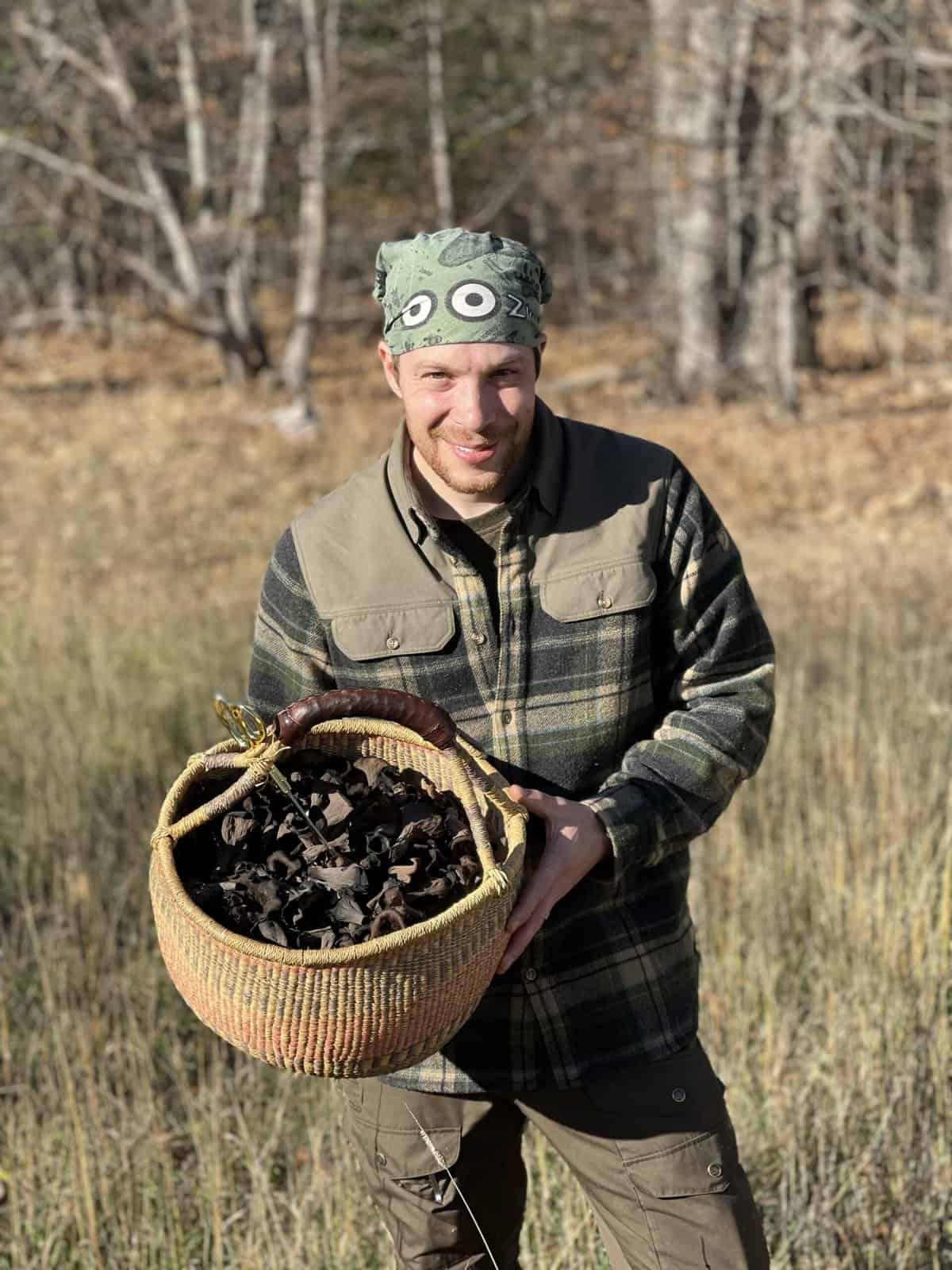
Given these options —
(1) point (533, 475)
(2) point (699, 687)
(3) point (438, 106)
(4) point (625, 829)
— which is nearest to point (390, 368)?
(1) point (533, 475)

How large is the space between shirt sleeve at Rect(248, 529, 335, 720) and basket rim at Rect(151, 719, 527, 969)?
1.52 ft

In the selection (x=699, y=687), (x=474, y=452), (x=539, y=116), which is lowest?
(x=699, y=687)

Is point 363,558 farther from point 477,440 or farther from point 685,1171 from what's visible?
point 685,1171

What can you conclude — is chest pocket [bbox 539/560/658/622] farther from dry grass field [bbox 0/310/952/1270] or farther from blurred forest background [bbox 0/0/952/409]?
blurred forest background [bbox 0/0/952/409]

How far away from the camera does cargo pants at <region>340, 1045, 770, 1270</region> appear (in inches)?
73.3

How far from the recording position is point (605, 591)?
6.19 ft

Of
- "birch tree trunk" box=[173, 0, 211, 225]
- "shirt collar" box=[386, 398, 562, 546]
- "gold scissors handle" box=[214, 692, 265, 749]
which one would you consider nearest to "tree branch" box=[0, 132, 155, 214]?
"birch tree trunk" box=[173, 0, 211, 225]

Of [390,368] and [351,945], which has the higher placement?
[390,368]

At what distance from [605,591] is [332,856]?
53 centimetres

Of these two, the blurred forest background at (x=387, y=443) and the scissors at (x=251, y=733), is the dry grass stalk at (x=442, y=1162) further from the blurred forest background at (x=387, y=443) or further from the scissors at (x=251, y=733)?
the scissors at (x=251, y=733)

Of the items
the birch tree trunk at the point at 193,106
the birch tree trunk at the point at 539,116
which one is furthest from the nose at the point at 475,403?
the birch tree trunk at the point at 539,116

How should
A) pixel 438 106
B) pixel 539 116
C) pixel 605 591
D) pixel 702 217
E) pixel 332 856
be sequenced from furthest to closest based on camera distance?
pixel 539 116 → pixel 438 106 → pixel 702 217 → pixel 605 591 → pixel 332 856

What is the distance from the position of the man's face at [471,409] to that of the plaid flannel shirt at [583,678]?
66mm

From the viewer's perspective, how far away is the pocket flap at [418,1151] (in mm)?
2018
